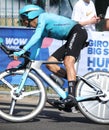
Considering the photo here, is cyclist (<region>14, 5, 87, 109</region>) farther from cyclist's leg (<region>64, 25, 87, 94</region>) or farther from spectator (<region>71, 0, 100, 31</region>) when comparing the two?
spectator (<region>71, 0, 100, 31</region>)

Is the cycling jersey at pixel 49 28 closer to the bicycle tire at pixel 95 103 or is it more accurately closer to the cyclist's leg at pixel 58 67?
the cyclist's leg at pixel 58 67

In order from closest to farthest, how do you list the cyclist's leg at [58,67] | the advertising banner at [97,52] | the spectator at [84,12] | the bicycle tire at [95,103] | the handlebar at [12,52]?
the handlebar at [12,52], the bicycle tire at [95,103], the cyclist's leg at [58,67], the advertising banner at [97,52], the spectator at [84,12]

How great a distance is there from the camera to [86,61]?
9.64 metres

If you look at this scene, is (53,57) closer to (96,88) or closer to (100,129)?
(96,88)

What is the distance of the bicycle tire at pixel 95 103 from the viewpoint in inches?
299

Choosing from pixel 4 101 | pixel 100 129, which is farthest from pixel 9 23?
pixel 100 129

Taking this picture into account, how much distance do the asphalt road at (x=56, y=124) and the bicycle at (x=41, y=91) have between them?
4.0 inches

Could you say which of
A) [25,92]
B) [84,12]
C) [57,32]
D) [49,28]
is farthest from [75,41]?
[84,12]

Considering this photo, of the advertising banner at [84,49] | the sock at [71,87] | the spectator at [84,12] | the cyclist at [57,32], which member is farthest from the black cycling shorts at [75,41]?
the spectator at [84,12]

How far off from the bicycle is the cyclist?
0.16m

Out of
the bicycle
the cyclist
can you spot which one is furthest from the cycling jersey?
the bicycle

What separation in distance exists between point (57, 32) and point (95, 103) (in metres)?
1.14

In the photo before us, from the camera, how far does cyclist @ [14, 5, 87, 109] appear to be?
24.3ft

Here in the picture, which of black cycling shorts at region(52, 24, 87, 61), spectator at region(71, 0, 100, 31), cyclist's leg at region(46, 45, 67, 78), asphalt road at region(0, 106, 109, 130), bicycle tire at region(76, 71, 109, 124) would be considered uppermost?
spectator at region(71, 0, 100, 31)
